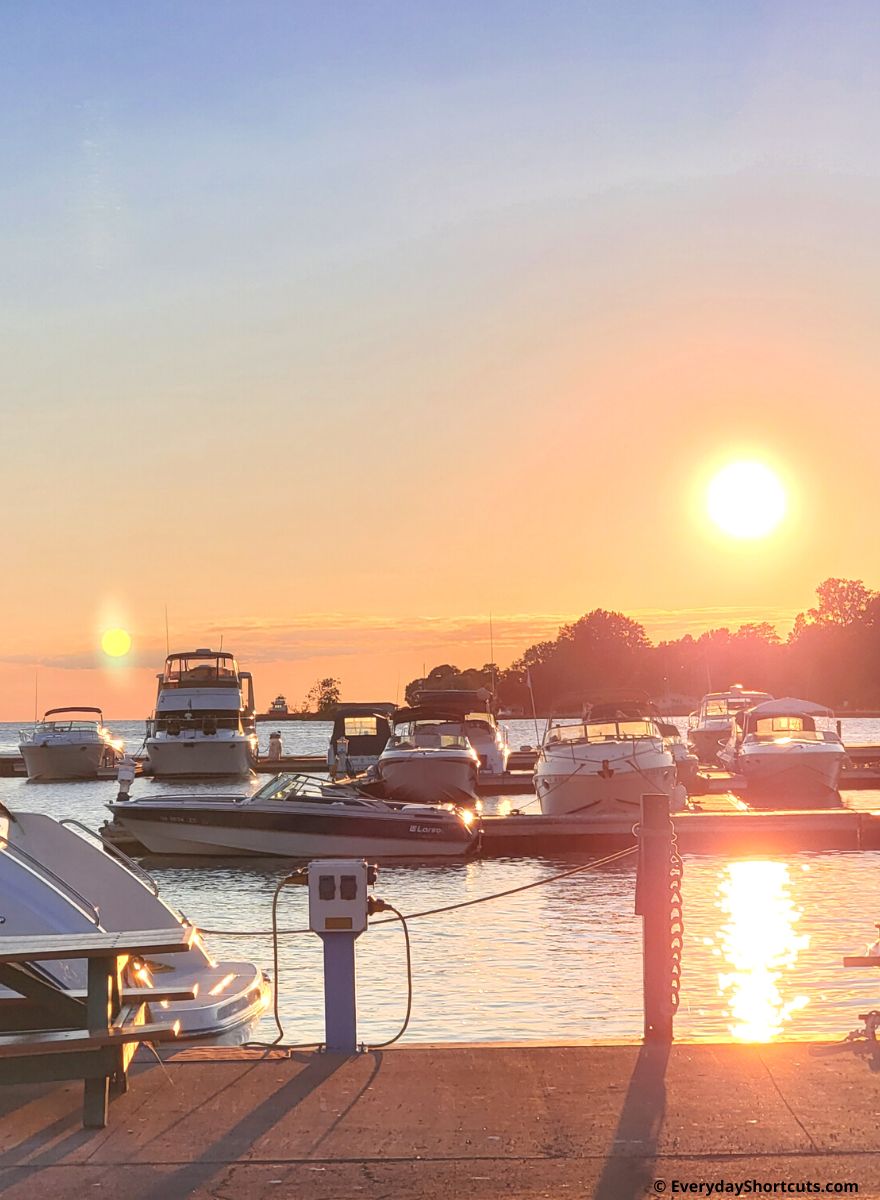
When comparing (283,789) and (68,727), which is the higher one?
(283,789)

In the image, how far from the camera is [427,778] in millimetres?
39031

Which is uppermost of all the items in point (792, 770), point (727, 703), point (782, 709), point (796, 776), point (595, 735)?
point (595, 735)

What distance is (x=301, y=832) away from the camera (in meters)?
29.3

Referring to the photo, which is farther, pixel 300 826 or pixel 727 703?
pixel 727 703

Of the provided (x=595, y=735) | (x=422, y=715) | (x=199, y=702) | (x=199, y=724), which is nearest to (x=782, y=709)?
(x=422, y=715)

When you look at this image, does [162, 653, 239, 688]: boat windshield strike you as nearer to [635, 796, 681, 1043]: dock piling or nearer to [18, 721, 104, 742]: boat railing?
[18, 721, 104, 742]: boat railing

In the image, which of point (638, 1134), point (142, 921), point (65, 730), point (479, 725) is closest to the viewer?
point (638, 1134)

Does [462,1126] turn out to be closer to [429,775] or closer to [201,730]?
[429,775]

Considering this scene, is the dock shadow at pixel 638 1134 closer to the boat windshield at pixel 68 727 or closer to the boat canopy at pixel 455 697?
the boat canopy at pixel 455 697

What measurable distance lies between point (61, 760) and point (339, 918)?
5965cm

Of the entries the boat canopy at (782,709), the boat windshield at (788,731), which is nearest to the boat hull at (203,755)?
the boat canopy at (782,709)

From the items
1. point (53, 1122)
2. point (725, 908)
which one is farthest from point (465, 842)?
point (53, 1122)

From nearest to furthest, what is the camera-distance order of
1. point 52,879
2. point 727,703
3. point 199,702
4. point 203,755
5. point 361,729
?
point 52,879 < point 361,729 < point 203,755 < point 199,702 < point 727,703

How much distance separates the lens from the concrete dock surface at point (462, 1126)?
246 inches
